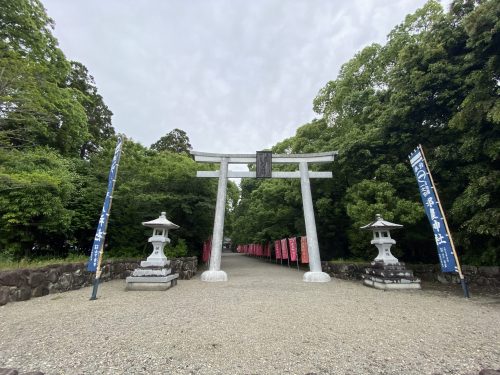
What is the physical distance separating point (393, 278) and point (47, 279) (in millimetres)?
8827

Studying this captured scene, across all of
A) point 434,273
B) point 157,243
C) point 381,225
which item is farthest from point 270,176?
point 434,273

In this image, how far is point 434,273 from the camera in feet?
26.8

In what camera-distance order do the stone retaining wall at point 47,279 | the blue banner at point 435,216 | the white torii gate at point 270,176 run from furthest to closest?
the white torii gate at point 270,176 → the blue banner at point 435,216 → the stone retaining wall at point 47,279

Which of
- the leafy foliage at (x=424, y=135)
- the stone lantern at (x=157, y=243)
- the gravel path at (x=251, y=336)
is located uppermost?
the leafy foliage at (x=424, y=135)

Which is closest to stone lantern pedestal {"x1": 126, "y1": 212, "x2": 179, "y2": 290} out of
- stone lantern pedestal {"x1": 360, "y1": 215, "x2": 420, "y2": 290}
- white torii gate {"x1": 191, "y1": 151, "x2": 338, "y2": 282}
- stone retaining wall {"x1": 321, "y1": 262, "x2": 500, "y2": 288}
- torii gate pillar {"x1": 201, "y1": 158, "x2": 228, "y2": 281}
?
torii gate pillar {"x1": 201, "y1": 158, "x2": 228, "y2": 281}

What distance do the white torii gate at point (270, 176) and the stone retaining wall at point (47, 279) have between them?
1.58 metres

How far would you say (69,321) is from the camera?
150 inches

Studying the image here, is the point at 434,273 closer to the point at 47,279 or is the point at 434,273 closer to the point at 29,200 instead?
the point at 47,279

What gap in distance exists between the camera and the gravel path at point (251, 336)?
2.47 metres

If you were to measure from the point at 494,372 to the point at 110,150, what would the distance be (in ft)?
41.6

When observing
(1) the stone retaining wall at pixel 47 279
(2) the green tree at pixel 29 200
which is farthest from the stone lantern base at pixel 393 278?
(2) the green tree at pixel 29 200

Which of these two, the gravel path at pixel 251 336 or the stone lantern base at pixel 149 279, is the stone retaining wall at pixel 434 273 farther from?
the stone lantern base at pixel 149 279

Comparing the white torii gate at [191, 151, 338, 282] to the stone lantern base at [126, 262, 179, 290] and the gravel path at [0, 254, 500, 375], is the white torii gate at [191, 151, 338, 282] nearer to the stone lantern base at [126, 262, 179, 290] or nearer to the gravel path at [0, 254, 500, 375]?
the stone lantern base at [126, 262, 179, 290]

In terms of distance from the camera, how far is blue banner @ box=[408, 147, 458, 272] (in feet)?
18.8
